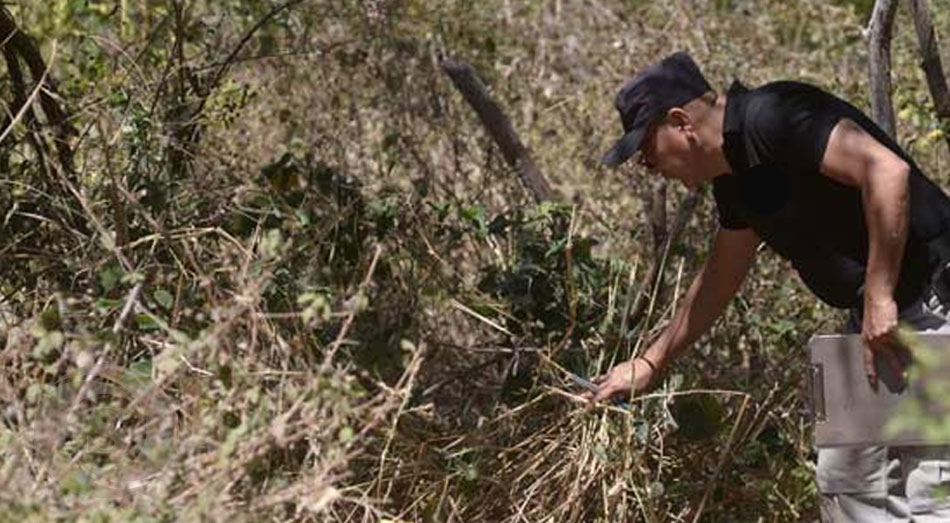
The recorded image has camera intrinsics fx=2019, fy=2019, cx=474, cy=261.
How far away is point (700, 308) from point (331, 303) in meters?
0.99

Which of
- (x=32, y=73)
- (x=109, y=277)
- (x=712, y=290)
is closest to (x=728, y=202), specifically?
(x=712, y=290)

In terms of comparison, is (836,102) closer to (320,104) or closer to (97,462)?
(97,462)

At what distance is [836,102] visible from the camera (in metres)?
4.50

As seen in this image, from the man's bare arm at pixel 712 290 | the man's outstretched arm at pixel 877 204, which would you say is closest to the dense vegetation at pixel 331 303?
the man's bare arm at pixel 712 290

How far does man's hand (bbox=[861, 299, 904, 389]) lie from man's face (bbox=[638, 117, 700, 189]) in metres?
0.51

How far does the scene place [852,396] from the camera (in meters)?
4.62

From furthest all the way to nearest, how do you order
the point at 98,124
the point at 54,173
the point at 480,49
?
the point at 480,49, the point at 54,173, the point at 98,124

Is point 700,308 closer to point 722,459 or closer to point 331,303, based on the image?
point 722,459

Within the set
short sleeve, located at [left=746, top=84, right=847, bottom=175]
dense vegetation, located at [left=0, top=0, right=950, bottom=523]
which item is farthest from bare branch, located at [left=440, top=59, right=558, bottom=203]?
short sleeve, located at [left=746, top=84, right=847, bottom=175]

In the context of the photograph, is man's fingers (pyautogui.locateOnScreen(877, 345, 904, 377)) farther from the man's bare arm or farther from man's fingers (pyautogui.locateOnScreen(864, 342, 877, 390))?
the man's bare arm

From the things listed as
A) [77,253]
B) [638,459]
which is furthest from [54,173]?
[638,459]

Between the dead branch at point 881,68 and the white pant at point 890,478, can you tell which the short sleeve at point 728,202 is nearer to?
the white pant at point 890,478

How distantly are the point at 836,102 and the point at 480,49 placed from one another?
3850 millimetres

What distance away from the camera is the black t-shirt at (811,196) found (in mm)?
4445
